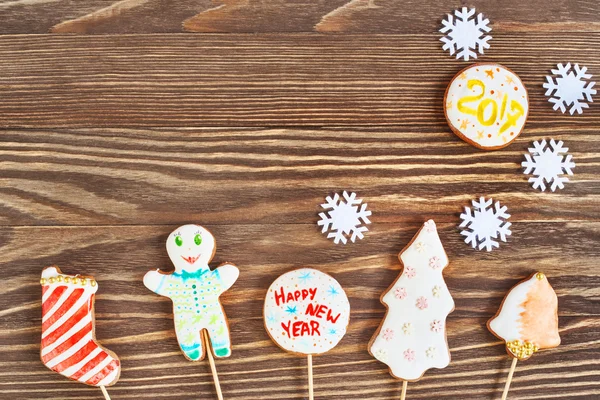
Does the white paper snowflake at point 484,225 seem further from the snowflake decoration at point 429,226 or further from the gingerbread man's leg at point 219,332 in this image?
the gingerbread man's leg at point 219,332

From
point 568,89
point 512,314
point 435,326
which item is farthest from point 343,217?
point 568,89

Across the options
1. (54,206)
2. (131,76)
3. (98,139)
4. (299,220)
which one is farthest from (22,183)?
(299,220)

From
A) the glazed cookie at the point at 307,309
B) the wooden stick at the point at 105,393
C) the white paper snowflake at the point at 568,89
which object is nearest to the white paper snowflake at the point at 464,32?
the white paper snowflake at the point at 568,89

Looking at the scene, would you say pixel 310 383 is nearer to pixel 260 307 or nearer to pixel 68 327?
pixel 260 307

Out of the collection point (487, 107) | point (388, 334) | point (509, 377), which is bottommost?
point (509, 377)

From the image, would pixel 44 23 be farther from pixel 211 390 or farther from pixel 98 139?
pixel 211 390

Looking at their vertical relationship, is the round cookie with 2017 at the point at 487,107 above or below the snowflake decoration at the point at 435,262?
above

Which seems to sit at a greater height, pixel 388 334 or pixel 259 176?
pixel 259 176
